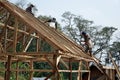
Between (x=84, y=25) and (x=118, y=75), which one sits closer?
(x=118, y=75)

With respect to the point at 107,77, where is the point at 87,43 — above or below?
above

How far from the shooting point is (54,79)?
10.7 meters

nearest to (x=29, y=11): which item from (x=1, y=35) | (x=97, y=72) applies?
(x=1, y=35)

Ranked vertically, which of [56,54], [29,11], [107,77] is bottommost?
[107,77]

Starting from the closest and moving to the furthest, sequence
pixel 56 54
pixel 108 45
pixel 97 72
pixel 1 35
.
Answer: pixel 56 54 < pixel 1 35 < pixel 97 72 < pixel 108 45

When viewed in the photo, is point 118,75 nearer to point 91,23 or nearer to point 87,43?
point 87,43

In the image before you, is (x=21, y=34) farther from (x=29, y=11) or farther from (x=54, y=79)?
(x=54, y=79)

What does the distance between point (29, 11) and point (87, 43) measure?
3.19 m

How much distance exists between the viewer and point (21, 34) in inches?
595

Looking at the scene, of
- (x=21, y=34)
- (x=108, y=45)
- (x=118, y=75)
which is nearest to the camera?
(x=21, y=34)

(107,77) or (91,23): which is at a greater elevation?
(91,23)

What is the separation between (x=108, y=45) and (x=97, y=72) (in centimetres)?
4149

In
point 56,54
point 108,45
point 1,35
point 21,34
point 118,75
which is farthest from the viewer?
point 108,45

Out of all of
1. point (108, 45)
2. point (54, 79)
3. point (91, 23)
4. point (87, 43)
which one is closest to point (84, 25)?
point (91, 23)
